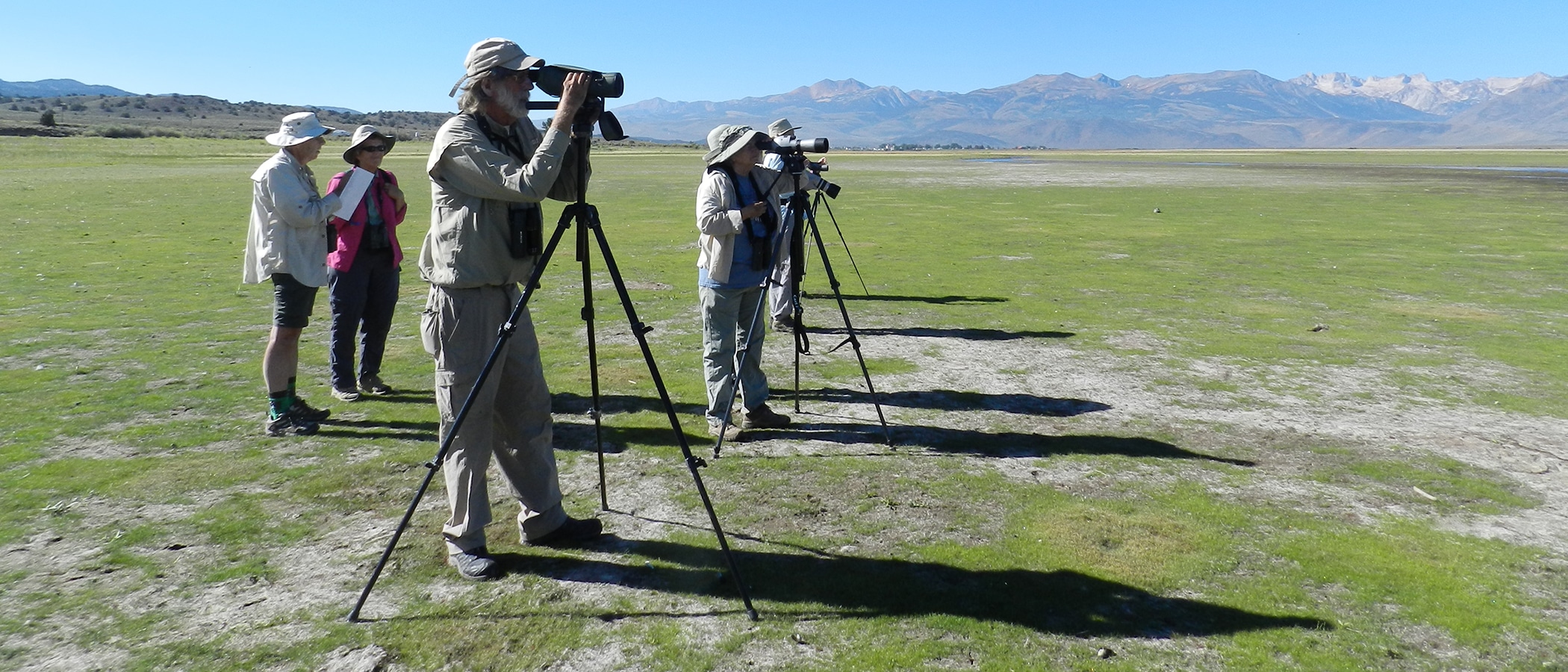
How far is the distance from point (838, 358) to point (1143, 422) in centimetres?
310

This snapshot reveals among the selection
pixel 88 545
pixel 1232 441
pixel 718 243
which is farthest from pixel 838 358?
pixel 88 545

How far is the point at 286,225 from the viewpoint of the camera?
21.5 feet

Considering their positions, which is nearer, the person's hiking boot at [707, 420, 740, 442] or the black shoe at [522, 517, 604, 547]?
the black shoe at [522, 517, 604, 547]

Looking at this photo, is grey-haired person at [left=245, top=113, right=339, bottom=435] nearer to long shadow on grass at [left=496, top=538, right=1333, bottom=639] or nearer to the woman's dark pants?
the woman's dark pants

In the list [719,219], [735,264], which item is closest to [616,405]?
[735,264]

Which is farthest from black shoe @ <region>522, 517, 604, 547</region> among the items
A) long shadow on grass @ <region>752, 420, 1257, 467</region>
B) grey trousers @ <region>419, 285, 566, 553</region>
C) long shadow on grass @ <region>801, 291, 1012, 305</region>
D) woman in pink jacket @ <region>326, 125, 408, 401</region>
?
long shadow on grass @ <region>801, 291, 1012, 305</region>

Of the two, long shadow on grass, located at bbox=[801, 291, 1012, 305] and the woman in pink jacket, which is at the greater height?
the woman in pink jacket

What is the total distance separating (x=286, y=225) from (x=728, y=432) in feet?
11.2

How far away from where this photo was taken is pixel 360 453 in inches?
246

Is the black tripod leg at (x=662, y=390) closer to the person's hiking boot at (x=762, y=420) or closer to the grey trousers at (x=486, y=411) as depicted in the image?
the grey trousers at (x=486, y=411)

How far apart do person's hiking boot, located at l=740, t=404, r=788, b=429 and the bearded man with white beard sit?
2316mm

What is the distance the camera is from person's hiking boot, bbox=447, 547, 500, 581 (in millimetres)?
4426

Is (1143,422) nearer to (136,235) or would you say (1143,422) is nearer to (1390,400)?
(1390,400)

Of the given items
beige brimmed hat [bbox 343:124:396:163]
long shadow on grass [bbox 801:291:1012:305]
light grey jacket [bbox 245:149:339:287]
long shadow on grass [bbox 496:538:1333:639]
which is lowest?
long shadow on grass [bbox 496:538:1333:639]
